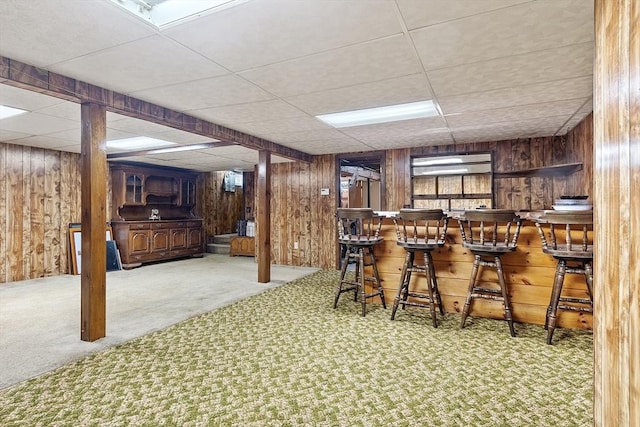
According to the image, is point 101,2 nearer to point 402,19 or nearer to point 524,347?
point 402,19

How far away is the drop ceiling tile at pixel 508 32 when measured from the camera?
180cm

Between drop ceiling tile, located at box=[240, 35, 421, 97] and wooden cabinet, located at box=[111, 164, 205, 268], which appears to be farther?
wooden cabinet, located at box=[111, 164, 205, 268]

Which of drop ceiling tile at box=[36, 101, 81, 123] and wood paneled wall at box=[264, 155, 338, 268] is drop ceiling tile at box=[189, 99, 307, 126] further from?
wood paneled wall at box=[264, 155, 338, 268]

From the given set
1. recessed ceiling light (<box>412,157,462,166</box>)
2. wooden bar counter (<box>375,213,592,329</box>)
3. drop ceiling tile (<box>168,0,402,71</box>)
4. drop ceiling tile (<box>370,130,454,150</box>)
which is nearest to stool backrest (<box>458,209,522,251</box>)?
wooden bar counter (<box>375,213,592,329</box>)

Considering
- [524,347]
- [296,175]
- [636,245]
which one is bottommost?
[524,347]

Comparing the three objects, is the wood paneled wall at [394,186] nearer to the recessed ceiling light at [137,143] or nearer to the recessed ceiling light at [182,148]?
the recessed ceiling light at [182,148]

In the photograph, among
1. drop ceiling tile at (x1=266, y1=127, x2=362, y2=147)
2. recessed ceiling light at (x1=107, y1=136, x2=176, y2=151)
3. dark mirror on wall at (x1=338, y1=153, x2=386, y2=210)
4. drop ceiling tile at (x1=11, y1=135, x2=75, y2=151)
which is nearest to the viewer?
drop ceiling tile at (x1=266, y1=127, x2=362, y2=147)

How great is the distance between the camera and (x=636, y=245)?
83 cm

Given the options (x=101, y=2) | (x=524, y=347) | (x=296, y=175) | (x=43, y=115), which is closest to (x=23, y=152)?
(x=43, y=115)

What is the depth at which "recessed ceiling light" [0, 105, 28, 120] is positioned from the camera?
3.41 m

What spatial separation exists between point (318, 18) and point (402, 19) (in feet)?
1.54

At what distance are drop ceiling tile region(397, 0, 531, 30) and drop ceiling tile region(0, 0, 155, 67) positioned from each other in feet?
4.79

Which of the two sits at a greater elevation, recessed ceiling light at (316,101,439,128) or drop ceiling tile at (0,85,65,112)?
recessed ceiling light at (316,101,439,128)

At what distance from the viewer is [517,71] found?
2604 mm
